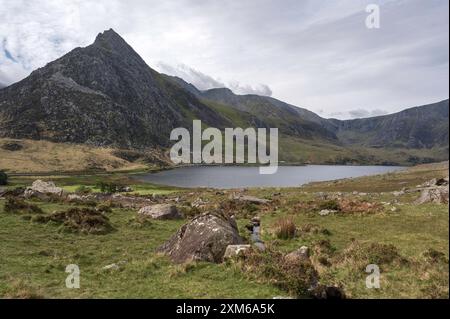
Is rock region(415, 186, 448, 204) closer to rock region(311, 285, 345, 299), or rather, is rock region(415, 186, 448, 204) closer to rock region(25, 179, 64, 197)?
rock region(311, 285, 345, 299)

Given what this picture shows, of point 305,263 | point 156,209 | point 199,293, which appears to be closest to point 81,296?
point 199,293

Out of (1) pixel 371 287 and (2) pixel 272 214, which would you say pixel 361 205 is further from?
(1) pixel 371 287

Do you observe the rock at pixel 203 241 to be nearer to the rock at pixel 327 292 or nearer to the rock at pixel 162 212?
the rock at pixel 327 292

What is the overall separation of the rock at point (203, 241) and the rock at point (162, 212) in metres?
14.9

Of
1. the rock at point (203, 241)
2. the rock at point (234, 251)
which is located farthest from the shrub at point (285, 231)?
the rock at point (234, 251)

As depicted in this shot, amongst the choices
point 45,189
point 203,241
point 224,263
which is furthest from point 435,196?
point 45,189

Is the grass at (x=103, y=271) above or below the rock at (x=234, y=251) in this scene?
below

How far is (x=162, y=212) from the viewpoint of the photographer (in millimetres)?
37875

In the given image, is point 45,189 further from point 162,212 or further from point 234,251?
point 234,251

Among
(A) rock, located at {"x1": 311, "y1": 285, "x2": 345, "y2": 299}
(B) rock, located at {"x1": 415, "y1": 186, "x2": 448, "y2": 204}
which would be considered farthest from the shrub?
(B) rock, located at {"x1": 415, "y1": 186, "x2": 448, "y2": 204}

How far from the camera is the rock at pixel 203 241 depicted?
1900cm

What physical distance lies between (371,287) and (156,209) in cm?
2698

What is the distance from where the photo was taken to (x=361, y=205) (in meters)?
39.1

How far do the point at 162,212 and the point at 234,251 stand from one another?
21126 millimetres
